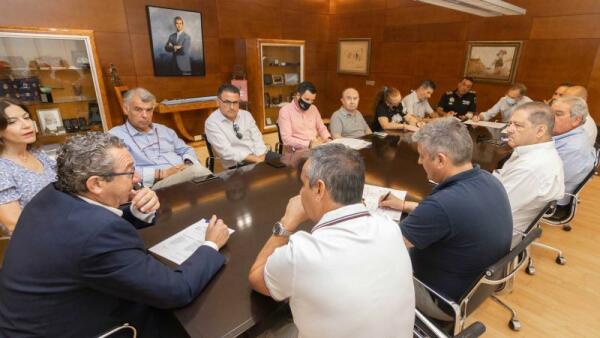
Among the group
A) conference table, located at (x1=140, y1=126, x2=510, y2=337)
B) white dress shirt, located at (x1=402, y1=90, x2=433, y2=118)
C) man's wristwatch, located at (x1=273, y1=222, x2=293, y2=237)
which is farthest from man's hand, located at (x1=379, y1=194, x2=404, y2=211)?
white dress shirt, located at (x1=402, y1=90, x2=433, y2=118)

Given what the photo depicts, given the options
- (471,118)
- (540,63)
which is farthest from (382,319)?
(540,63)

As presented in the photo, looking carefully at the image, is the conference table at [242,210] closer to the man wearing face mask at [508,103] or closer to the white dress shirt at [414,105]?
the white dress shirt at [414,105]

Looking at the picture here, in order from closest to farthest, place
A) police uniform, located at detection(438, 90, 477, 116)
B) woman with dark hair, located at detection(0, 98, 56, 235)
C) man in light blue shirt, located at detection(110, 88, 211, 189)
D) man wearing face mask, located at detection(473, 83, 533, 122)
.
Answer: woman with dark hair, located at detection(0, 98, 56, 235) → man in light blue shirt, located at detection(110, 88, 211, 189) → man wearing face mask, located at detection(473, 83, 533, 122) → police uniform, located at detection(438, 90, 477, 116)

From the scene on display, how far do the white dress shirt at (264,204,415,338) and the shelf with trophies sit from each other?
3818 mm

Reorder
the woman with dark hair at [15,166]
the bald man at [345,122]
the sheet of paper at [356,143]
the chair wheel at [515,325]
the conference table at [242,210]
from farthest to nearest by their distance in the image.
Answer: the bald man at [345,122] < the sheet of paper at [356,143] < the chair wheel at [515,325] < the woman with dark hair at [15,166] < the conference table at [242,210]

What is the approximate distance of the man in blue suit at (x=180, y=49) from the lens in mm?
4656

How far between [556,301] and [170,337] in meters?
2.43

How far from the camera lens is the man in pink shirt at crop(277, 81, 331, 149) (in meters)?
3.26

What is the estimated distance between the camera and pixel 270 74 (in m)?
5.84

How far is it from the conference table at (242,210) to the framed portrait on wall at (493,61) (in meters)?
2.76

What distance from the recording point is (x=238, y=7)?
17.3 ft

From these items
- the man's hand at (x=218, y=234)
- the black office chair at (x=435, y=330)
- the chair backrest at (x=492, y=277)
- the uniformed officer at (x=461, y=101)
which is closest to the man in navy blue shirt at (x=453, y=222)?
the chair backrest at (x=492, y=277)

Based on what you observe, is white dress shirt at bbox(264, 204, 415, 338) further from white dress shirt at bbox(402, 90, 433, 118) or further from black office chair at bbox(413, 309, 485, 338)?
white dress shirt at bbox(402, 90, 433, 118)

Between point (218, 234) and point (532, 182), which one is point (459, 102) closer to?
point (532, 182)
